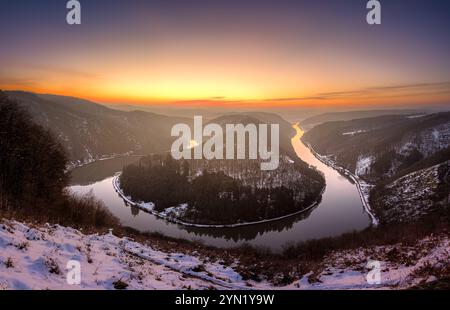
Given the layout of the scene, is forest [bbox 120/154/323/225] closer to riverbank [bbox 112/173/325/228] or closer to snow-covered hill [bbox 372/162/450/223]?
riverbank [bbox 112/173/325/228]

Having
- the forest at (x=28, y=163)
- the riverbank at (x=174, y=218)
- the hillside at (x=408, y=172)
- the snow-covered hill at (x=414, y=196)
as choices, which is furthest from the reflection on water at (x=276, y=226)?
the forest at (x=28, y=163)

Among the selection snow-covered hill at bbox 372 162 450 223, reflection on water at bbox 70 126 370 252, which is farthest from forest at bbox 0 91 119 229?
snow-covered hill at bbox 372 162 450 223

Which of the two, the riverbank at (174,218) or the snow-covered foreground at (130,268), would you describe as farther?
the riverbank at (174,218)

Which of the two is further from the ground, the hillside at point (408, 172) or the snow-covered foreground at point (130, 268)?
the snow-covered foreground at point (130, 268)

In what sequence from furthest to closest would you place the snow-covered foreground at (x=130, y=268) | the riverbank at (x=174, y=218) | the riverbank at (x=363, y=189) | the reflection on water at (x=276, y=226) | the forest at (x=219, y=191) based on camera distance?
the forest at (x=219, y=191) < the riverbank at (x=363, y=189) < the riverbank at (x=174, y=218) < the reflection on water at (x=276, y=226) < the snow-covered foreground at (x=130, y=268)

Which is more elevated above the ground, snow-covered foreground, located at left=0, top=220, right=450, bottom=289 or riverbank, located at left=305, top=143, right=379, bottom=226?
snow-covered foreground, located at left=0, top=220, right=450, bottom=289

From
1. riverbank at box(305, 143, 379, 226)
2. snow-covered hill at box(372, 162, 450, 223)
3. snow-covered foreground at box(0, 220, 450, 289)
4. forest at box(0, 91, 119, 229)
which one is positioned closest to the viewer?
snow-covered foreground at box(0, 220, 450, 289)

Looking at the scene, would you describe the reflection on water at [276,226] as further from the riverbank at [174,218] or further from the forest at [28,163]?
the forest at [28,163]
